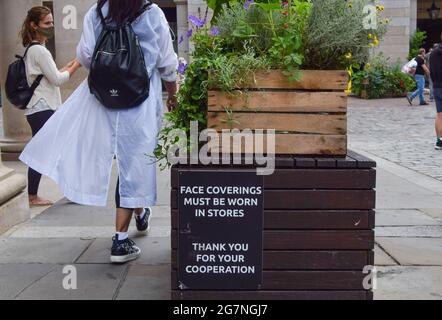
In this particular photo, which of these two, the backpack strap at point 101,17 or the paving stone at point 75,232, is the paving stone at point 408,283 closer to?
the paving stone at point 75,232

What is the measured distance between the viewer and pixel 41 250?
433 centimetres

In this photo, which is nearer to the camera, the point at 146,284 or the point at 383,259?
the point at 146,284

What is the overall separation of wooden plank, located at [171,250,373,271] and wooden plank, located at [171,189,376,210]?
0.22 meters

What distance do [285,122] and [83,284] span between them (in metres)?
1.65

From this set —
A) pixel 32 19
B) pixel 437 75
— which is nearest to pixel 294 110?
pixel 32 19

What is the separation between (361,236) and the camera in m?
2.84

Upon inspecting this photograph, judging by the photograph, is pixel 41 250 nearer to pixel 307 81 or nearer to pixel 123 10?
pixel 123 10

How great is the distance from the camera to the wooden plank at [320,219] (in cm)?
282

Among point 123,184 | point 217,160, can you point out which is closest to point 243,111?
point 217,160

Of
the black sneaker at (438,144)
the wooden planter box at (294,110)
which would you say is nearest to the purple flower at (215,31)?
the wooden planter box at (294,110)

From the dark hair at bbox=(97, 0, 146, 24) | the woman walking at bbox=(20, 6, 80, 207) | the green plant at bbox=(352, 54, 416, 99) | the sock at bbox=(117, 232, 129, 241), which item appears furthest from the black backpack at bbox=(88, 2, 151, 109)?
the green plant at bbox=(352, 54, 416, 99)

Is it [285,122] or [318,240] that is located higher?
[285,122]
